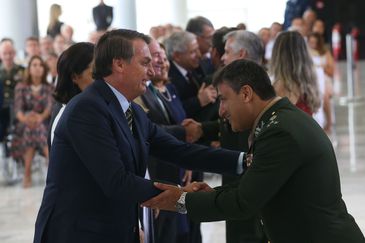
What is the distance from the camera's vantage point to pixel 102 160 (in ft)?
9.95

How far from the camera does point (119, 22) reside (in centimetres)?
1477

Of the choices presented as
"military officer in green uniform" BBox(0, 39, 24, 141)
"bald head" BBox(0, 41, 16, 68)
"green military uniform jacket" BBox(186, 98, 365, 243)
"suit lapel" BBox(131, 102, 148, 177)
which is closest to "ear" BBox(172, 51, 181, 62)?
"suit lapel" BBox(131, 102, 148, 177)

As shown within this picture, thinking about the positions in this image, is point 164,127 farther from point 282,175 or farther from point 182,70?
point 282,175

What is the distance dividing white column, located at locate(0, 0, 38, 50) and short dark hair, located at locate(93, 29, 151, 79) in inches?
450

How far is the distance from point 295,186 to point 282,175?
7 cm

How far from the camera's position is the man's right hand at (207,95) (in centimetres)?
562

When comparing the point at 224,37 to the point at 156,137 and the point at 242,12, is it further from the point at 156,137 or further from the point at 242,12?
the point at 242,12

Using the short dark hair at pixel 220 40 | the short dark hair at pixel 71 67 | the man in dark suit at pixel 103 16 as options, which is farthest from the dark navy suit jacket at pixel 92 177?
the man in dark suit at pixel 103 16

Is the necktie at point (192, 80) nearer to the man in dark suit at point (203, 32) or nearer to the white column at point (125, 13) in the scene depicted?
the man in dark suit at point (203, 32)

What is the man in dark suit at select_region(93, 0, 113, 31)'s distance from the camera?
1452 cm

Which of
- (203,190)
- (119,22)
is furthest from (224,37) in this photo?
(119,22)

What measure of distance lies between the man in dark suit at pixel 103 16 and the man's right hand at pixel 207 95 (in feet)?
29.5

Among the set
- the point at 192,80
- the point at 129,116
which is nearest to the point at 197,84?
the point at 192,80

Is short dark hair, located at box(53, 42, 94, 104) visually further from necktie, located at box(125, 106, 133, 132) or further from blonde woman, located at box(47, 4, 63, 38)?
blonde woman, located at box(47, 4, 63, 38)
